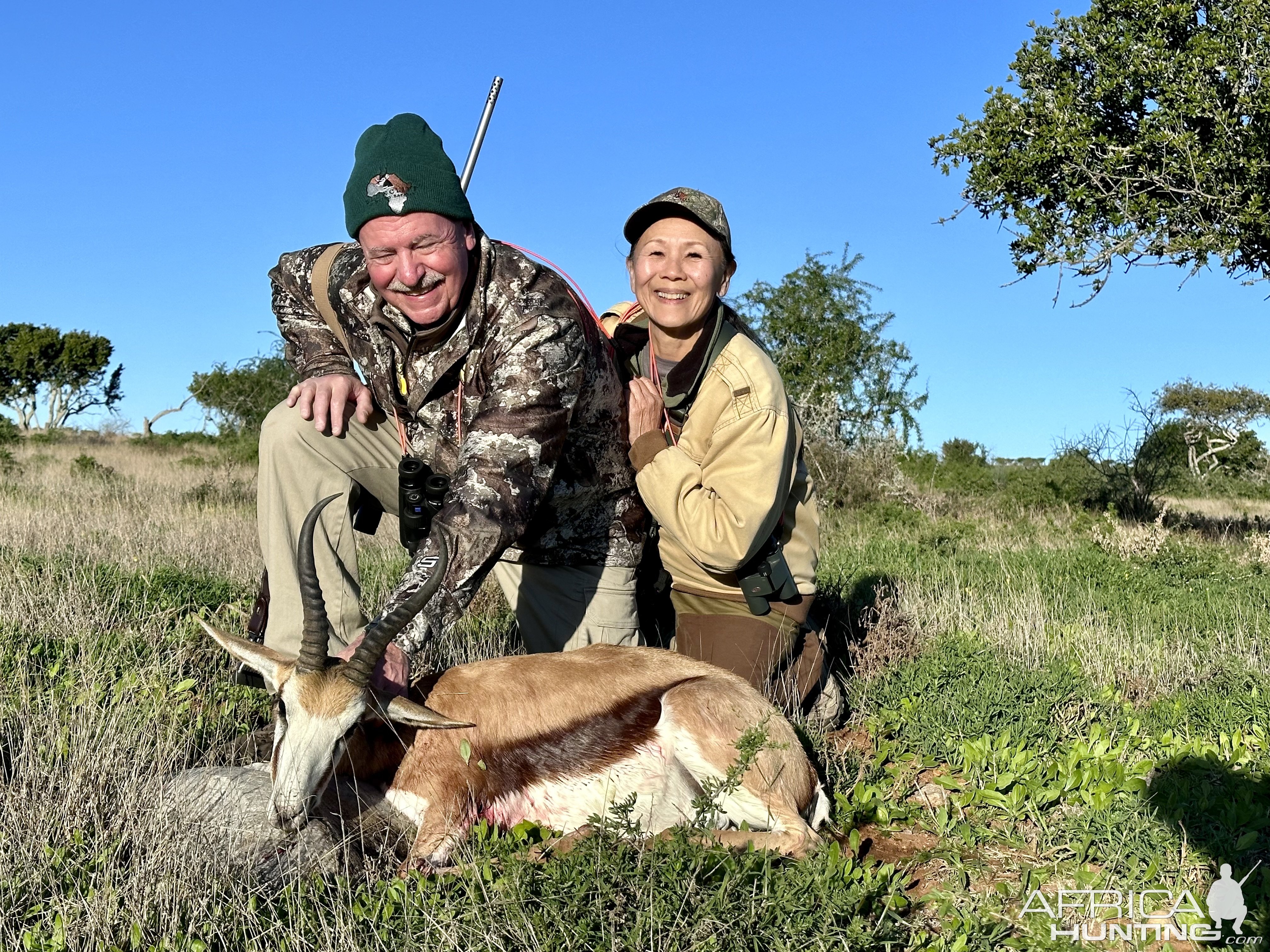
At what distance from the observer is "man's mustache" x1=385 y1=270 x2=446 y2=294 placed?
4801 millimetres

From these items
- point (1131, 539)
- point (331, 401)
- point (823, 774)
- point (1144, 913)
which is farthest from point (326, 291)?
point (1131, 539)

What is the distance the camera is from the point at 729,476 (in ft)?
16.0

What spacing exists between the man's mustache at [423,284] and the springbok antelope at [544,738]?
1.29 metres

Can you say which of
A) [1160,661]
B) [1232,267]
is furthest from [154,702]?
[1232,267]

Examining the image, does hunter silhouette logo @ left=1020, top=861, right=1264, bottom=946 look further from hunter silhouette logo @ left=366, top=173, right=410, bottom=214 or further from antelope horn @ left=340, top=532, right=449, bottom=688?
hunter silhouette logo @ left=366, top=173, right=410, bottom=214

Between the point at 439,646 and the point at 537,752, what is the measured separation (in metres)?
2.00

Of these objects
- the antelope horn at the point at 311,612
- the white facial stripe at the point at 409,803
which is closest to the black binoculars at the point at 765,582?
the white facial stripe at the point at 409,803

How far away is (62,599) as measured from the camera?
6.18m

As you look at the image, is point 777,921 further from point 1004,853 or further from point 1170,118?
point 1170,118

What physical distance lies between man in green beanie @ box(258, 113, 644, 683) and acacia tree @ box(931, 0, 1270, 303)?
30.1ft

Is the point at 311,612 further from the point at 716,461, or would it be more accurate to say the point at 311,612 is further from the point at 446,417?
the point at 716,461

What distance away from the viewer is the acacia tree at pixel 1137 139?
11.4 meters

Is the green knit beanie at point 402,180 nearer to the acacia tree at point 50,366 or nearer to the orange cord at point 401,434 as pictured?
the orange cord at point 401,434

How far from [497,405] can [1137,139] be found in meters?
10.9
